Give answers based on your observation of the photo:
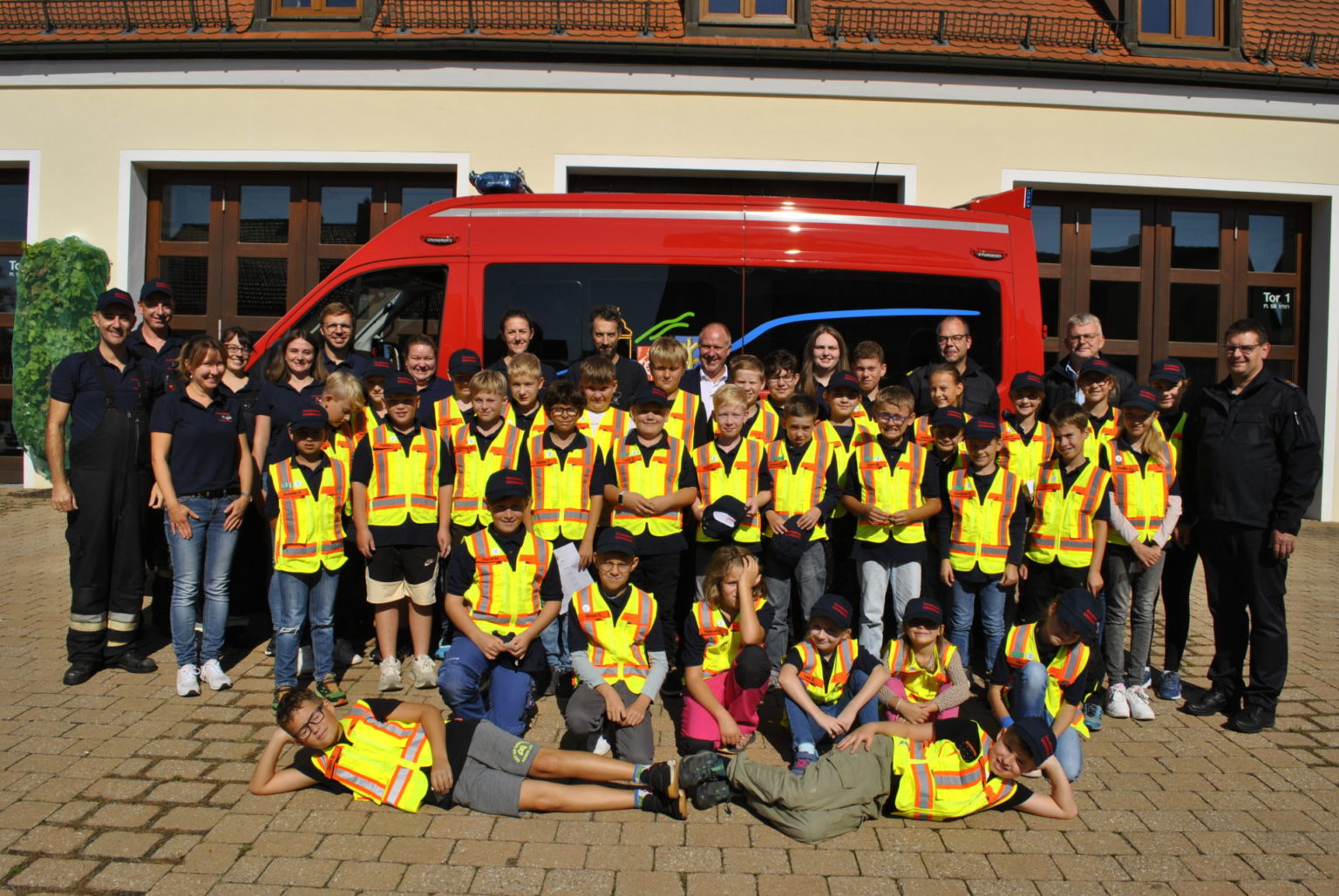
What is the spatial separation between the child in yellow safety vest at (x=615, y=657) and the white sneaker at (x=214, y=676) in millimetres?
2047

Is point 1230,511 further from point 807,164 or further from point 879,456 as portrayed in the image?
point 807,164

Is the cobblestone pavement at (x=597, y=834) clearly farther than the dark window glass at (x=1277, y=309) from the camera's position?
No

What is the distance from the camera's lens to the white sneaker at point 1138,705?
484cm

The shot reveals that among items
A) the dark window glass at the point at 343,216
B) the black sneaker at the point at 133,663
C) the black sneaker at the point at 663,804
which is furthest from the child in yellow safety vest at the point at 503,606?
the dark window glass at the point at 343,216

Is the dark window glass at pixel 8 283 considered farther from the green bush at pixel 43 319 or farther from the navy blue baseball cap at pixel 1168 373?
the navy blue baseball cap at pixel 1168 373

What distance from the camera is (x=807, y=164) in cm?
1084

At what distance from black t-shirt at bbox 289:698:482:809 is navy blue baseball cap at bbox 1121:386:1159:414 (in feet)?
11.9

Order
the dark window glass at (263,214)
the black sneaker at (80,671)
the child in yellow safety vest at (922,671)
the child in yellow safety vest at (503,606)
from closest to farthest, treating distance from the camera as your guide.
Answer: the child in yellow safety vest at (922,671) < the child in yellow safety vest at (503,606) < the black sneaker at (80,671) < the dark window glass at (263,214)

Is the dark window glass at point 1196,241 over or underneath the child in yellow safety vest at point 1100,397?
over

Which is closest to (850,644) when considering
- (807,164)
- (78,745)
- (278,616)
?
(278,616)

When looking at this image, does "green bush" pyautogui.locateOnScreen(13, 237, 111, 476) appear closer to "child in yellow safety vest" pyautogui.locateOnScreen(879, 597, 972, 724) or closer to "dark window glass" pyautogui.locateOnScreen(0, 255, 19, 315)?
"dark window glass" pyautogui.locateOnScreen(0, 255, 19, 315)

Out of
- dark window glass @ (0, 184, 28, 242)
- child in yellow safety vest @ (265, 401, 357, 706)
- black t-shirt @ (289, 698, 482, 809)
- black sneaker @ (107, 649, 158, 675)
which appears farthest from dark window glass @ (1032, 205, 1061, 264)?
dark window glass @ (0, 184, 28, 242)

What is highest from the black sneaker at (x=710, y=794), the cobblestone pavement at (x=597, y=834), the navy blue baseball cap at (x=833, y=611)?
the navy blue baseball cap at (x=833, y=611)

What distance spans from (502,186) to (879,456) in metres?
3.33
